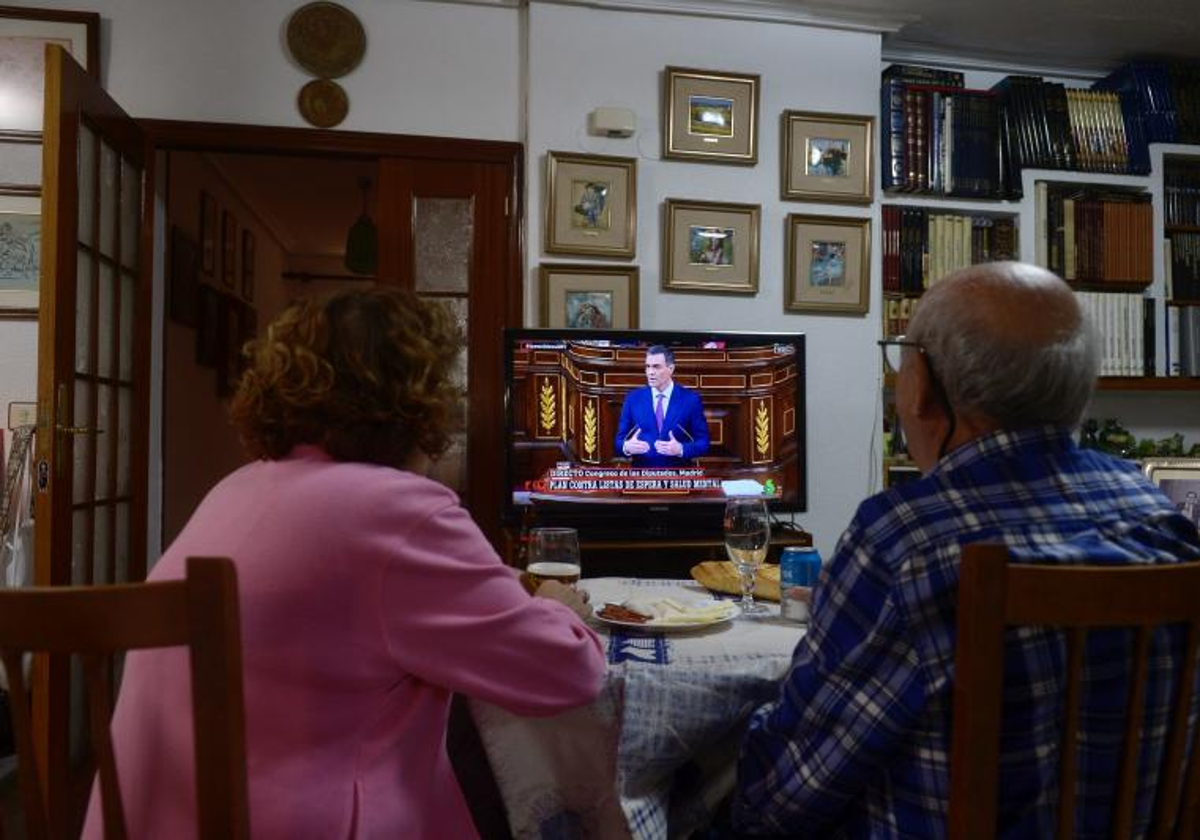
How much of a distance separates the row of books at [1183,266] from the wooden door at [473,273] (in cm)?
272

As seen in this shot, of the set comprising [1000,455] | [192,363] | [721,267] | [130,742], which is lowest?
[130,742]

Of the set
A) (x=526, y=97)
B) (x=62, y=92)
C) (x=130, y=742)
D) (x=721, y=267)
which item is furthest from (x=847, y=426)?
(x=130, y=742)

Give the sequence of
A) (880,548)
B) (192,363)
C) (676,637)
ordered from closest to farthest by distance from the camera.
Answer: (880,548) → (676,637) → (192,363)

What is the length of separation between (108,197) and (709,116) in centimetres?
210

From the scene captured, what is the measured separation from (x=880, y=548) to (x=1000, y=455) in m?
0.17

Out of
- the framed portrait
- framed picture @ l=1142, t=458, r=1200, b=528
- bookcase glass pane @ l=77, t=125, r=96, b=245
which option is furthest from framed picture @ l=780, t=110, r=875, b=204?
the framed portrait

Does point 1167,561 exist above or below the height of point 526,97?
below

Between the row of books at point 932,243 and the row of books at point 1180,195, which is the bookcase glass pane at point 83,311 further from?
the row of books at point 1180,195

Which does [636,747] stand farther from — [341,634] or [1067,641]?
[1067,641]

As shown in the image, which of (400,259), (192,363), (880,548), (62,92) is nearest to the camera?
(880,548)

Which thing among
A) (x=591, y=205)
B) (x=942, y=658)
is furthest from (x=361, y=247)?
(x=942, y=658)

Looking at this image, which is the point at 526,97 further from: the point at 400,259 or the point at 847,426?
the point at 847,426

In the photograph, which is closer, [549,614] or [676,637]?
[549,614]

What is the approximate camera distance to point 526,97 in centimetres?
348
